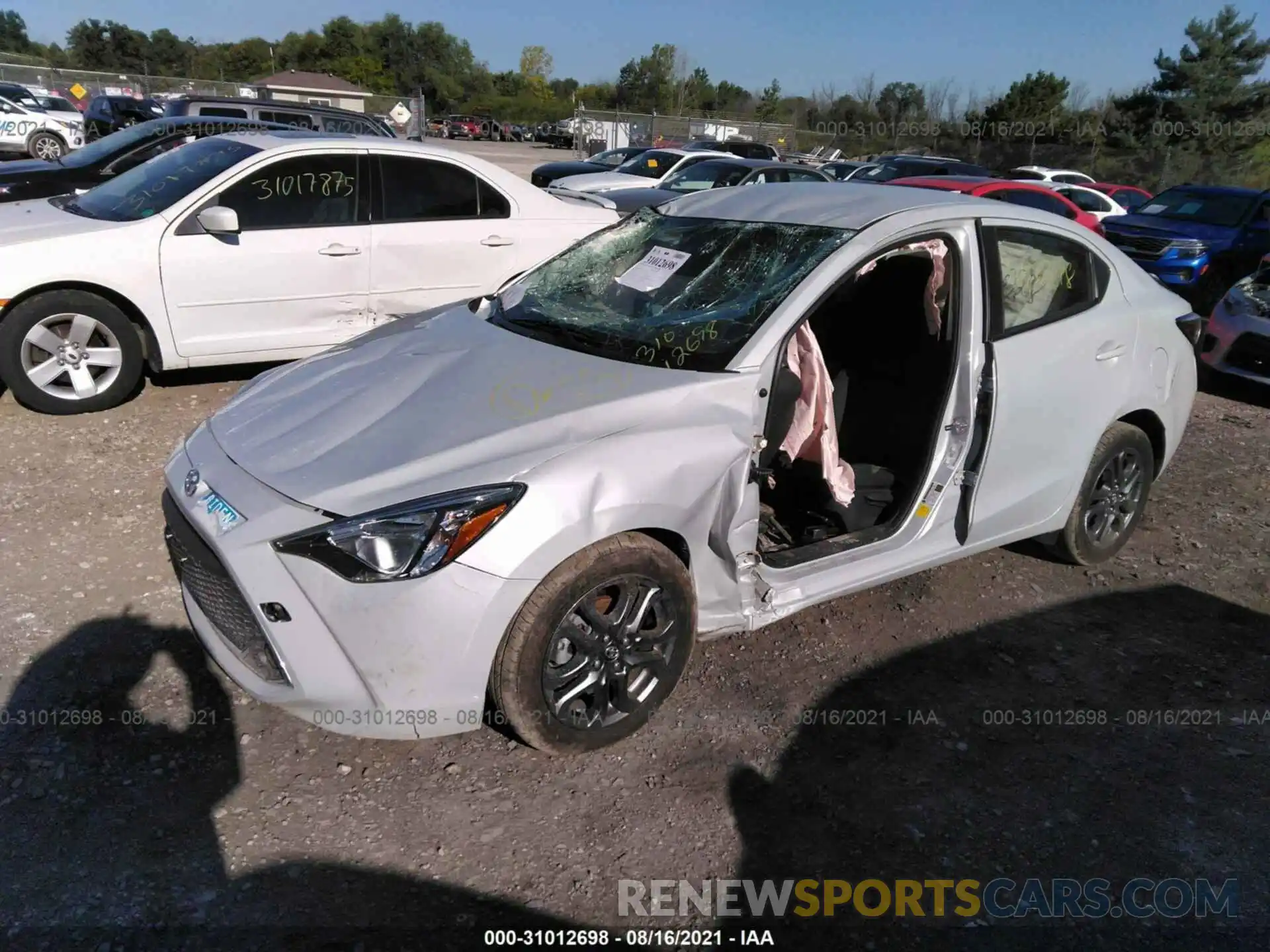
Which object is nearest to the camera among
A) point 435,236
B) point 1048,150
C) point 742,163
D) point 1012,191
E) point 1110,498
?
point 1110,498

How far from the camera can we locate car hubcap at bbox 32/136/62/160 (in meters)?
18.6

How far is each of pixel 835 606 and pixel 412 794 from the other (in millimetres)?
2004

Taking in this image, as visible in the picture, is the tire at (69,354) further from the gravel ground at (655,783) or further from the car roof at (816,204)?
the car roof at (816,204)

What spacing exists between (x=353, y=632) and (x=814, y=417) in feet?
6.25

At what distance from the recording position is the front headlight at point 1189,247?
11.4 meters

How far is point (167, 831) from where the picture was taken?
2.53 metres

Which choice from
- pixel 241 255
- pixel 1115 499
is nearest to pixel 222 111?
pixel 241 255

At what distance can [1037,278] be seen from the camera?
3.78m

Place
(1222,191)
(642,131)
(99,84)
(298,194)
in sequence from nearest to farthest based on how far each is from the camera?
(298,194)
(1222,191)
(99,84)
(642,131)

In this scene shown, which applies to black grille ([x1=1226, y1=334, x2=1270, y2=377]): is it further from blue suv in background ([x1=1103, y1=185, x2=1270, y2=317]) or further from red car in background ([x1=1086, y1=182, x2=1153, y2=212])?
red car in background ([x1=1086, y1=182, x2=1153, y2=212])

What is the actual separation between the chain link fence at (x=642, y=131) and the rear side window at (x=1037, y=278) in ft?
126

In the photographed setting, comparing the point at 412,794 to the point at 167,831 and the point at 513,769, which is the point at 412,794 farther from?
the point at 167,831

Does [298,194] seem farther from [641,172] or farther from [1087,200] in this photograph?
[1087,200]

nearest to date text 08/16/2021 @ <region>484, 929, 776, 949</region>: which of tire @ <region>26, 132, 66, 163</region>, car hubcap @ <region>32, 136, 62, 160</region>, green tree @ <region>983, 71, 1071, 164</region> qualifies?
tire @ <region>26, 132, 66, 163</region>
